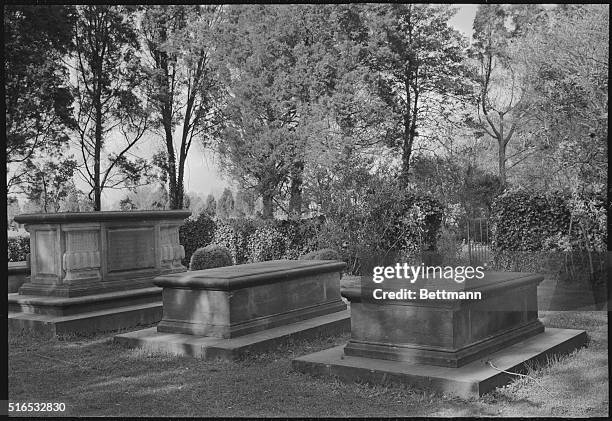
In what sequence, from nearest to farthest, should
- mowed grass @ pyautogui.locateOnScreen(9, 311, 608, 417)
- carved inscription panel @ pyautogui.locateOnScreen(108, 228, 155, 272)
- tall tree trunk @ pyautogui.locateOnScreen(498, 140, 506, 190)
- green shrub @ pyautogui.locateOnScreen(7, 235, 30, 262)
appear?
mowed grass @ pyautogui.locateOnScreen(9, 311, 608, 417) < carved inscription panel @ pyautogui.locateOnScreen(108, 228, 155, 272) < green shrub @ pyautogui.locateOnScreen(7, 235, 30, 262) < tall tree trunk @ pyautogui.locateOnScreen(498, 140, 506, 190)

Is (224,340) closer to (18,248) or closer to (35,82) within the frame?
(18,248)

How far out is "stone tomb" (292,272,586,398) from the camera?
5273 millimetres

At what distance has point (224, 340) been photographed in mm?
7008

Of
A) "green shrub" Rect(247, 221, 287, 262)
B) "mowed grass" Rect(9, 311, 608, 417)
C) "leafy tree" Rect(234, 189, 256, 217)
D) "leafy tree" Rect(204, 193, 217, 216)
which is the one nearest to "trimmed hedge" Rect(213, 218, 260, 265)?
"green shrub" Rect(247, 221, 287, 262)

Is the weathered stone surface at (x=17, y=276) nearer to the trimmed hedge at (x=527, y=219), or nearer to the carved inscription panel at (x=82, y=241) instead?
the carved inscription panel at (x=82, y=241)

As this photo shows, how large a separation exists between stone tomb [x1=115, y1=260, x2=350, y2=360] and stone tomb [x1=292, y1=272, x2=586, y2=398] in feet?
4.03

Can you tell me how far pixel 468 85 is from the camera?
1783 centimetres

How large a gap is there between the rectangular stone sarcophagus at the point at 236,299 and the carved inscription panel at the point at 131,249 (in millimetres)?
2043

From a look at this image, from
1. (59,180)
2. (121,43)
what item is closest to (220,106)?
(121,43)

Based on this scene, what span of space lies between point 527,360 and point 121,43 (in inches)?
648

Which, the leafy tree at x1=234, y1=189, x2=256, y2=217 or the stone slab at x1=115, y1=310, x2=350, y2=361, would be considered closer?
the stone slab at x1=115, y1=310, x2=350, y2=361

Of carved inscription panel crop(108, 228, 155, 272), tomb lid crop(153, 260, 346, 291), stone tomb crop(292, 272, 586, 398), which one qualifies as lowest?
stone tomb crop(292, 272, 586, 398)

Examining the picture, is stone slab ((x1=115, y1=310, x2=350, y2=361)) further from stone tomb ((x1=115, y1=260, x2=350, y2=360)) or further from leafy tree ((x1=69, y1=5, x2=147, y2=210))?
leafy tree ((x1=69, y1=5, x2=147, y2=210))

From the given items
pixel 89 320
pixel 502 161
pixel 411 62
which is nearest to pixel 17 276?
pixel 89 320
